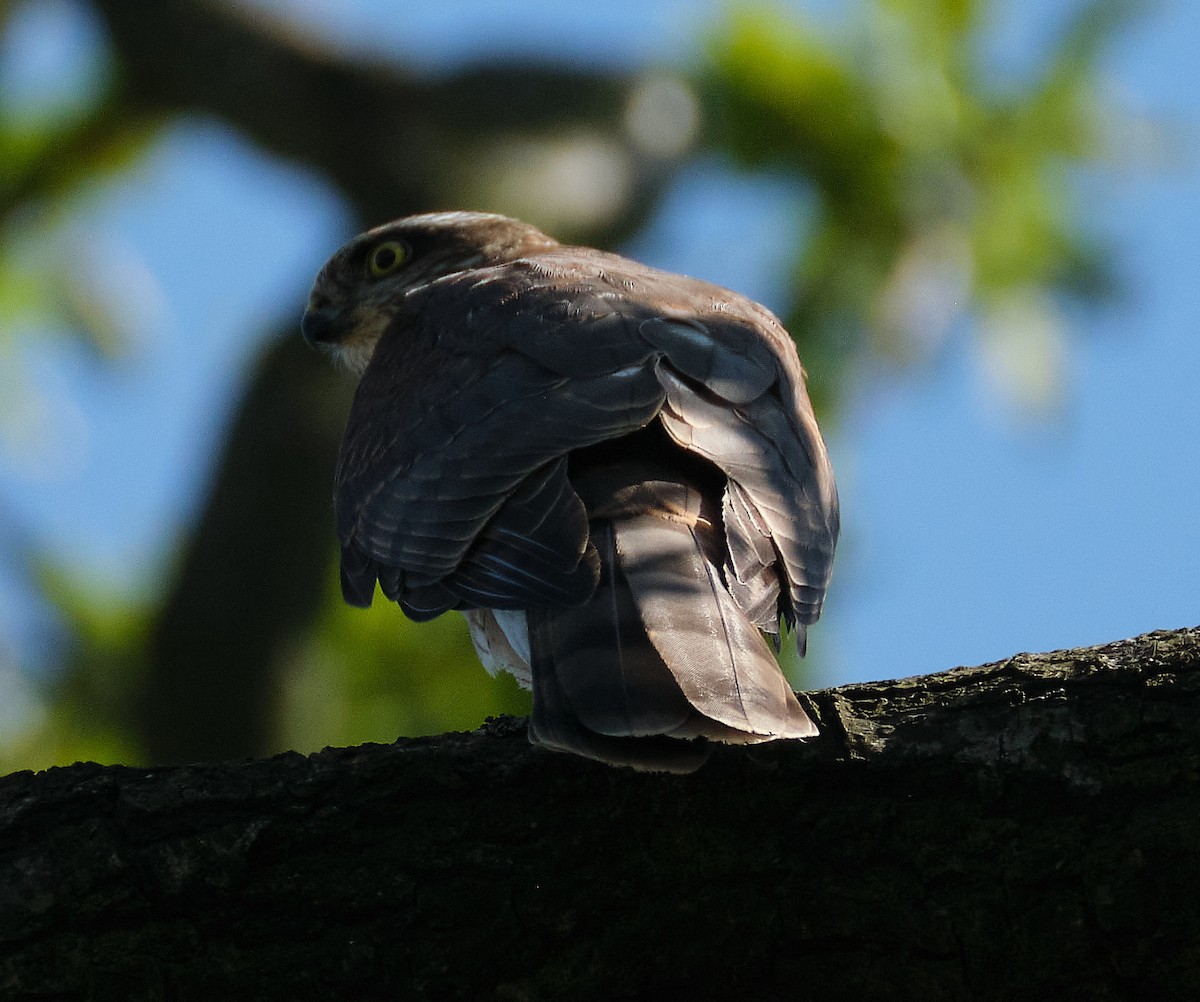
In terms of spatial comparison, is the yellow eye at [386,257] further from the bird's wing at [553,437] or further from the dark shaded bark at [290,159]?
the dark shaded bark at [290,159]

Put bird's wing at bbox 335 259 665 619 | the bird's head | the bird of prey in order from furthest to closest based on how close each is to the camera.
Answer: the bird's head
bird's wing at bbox 335 259 665 619
the bird of prey

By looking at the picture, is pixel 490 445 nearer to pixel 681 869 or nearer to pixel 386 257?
pixel 681 869

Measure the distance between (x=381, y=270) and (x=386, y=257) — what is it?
6cm

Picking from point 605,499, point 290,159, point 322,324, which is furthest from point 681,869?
point 290,159

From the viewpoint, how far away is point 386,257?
579 centimetres

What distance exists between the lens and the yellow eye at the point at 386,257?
227 inches

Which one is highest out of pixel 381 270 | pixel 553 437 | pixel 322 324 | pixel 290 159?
pixel 290 159

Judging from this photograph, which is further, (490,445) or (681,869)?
(490,445)

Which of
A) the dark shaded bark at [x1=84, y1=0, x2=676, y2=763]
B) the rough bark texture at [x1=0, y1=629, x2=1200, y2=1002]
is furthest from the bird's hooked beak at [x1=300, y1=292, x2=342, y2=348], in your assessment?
the rough bark texture at [x1=0, y1=629, x2=1200, y2=1002]

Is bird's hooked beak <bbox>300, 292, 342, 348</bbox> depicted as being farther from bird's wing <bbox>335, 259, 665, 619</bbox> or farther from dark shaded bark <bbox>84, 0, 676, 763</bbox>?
dark shaded bark <bbox>84, 0, 676, 763</bbox>

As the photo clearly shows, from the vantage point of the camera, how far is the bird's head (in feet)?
18.8

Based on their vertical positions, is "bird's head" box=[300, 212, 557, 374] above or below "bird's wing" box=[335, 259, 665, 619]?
above

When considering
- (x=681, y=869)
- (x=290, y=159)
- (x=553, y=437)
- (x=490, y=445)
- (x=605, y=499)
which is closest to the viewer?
(x=681, y=869)

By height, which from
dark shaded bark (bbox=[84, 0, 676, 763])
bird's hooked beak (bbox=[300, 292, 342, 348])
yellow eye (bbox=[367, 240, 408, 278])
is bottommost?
bird's hooked beak (bbox=[300, 292, 342, 348])
